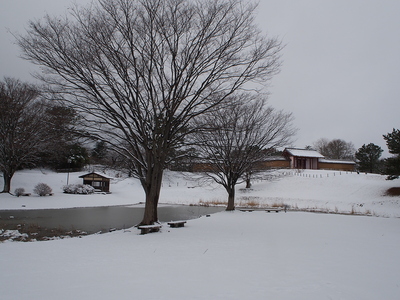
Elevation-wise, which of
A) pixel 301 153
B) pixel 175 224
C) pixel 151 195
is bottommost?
pixel 175 224

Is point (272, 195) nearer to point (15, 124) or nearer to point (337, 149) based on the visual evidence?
point (15, 124)

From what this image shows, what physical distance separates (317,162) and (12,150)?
4899 centimetres

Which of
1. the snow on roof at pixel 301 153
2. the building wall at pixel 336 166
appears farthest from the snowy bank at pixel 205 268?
the building wall at pixel 336 166

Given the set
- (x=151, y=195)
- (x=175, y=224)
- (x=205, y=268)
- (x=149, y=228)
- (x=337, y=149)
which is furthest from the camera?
(x=337, y=149)

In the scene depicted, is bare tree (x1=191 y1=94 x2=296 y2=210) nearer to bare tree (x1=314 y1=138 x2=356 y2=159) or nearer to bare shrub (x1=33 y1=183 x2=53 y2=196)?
bare shrub (x1=33 y1=183 x2=53 y2=196)

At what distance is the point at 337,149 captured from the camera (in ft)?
252

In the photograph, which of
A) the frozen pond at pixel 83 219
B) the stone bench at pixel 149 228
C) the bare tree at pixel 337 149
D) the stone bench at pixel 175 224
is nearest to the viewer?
the stone bench at pixel 149 228

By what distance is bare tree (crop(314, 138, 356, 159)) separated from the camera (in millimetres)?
76812

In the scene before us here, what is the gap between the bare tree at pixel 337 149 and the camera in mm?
76812

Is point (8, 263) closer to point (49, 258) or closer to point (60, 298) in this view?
point (49, 258)

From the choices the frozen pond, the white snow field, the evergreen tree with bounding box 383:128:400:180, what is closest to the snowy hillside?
the evergreen tree with bounding box 383:128:400:180

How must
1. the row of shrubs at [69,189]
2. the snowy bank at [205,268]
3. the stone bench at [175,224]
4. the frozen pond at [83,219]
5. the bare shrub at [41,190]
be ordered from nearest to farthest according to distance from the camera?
the snowy bank at [205,268] < the stone bench at [175,224] < the frozen pond at [83,219] < the bare shrub at [41,190] < the row of shrubs at [69,189]

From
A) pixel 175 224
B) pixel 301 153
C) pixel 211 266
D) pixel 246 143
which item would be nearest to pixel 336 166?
pixel 301 153

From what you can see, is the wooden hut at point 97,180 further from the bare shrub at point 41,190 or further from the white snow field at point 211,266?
the white snow field at point 211,266
